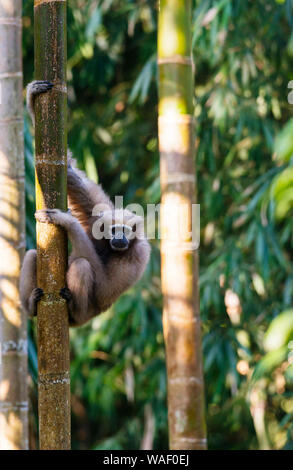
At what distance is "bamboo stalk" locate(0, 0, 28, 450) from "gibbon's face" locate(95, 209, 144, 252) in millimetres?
801

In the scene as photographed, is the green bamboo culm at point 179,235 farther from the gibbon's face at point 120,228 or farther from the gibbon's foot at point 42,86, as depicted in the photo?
the gibbon's face at point 120,228

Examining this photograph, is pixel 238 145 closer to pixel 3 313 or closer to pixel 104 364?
pixel 104 364

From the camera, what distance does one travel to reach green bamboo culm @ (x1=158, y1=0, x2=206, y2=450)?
3443 mm

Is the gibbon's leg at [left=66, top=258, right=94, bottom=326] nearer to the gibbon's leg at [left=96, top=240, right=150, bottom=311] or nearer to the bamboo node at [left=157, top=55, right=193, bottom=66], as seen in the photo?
the gibbon's leg at [left=96, top=240, right=150, bottom=311]

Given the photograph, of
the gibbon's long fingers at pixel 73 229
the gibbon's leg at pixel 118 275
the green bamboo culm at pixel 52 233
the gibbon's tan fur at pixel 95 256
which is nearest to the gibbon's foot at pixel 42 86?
the green bamboo culm at pixel 52 233

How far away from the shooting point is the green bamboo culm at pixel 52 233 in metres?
2.86

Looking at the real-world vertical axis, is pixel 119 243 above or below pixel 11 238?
above

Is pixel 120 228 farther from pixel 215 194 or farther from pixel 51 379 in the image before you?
pixel 215 194

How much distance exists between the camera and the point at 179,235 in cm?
347

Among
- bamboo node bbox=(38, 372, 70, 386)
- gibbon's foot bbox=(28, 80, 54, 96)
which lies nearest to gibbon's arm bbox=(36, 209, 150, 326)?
gibbon's foot bbox=(28, 80, 54, 96)

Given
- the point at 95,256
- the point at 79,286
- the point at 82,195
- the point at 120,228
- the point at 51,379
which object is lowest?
the point at 51,379

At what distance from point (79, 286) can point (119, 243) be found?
27.0 inches

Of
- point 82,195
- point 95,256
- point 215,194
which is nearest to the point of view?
point 95,256

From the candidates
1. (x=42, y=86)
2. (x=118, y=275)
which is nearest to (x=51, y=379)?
(x=42, y=86)
